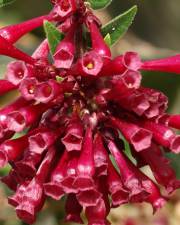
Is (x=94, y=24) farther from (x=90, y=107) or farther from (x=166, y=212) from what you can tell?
(x=166, y=212)

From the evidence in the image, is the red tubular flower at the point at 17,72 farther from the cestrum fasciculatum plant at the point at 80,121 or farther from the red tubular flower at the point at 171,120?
the red tubular flower at the point at 171,120

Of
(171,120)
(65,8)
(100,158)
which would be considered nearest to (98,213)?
(100,158)

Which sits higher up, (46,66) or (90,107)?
(46,66)

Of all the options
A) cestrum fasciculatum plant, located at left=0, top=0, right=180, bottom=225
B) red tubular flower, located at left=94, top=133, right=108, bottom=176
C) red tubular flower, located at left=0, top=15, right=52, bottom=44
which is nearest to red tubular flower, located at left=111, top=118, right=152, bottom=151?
cestrum fasciculatum plant, located at left=0, top=0, right=180, bottom=225

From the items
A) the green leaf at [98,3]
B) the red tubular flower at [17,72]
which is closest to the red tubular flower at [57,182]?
the red tubular flower at [17,72]

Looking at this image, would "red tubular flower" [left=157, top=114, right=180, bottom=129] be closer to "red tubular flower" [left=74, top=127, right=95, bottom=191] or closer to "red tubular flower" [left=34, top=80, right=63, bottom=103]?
"red tubular flower" [left=74, top=127, right=95, bottom=191]

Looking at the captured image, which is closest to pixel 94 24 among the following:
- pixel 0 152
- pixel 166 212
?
pixel 0 152

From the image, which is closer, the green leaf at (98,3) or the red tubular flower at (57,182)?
the red tubular flower at (57,182)

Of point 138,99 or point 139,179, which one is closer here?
point 138,99

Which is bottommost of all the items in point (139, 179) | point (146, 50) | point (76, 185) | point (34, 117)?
point (146, 50)
